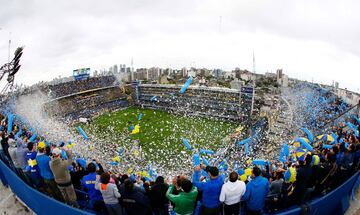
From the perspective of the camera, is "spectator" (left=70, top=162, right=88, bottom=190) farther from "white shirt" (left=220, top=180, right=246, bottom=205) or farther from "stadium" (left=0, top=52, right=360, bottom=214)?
"white shirt" (left=220, top=180, right=246, bottom=205)

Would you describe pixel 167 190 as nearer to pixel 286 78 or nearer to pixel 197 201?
pixel 197 201

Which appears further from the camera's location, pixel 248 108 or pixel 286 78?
pixel 286 78

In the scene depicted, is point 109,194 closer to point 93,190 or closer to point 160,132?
point 93,190

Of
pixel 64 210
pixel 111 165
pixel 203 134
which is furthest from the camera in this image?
pixel 203 134

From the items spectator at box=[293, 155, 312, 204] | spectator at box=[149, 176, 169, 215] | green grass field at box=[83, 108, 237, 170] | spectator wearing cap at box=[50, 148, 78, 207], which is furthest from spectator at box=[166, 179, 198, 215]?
green grass field at box=[83, 108, 237, 170]

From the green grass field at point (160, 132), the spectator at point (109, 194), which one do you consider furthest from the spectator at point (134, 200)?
the green grass field at point (160, 132)

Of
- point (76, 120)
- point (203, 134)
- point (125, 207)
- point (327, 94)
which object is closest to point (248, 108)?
point (327, 94)
